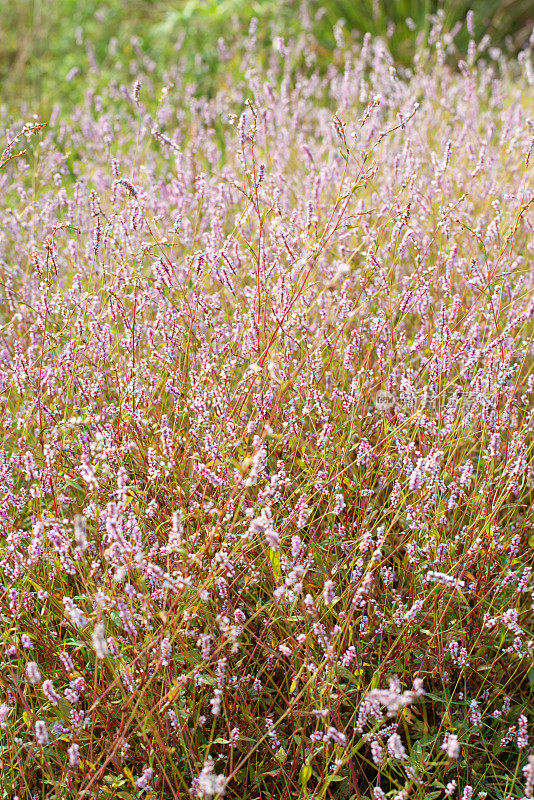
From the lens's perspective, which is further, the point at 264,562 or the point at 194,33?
the point at 194,33

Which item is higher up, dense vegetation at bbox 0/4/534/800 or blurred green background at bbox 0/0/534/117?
blurred green background at bbox 0/0/534/117

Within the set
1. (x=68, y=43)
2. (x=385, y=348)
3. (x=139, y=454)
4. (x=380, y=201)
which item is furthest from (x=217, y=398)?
(x=68, y=43)

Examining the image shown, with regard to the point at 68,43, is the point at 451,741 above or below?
below

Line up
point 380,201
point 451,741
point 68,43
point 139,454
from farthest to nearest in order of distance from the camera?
point 68,43 < point 380,201 < point 139,454 < point 451,741

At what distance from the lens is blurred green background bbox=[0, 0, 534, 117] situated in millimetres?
6918

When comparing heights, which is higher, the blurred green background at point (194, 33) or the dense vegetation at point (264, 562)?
the blurred green background at point (194, 33)

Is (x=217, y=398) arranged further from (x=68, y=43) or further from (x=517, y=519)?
(x=68, y=43)

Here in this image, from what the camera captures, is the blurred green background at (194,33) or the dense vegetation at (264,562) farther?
the blurred green background at (194,33)

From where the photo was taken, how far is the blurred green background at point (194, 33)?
6.92 metres

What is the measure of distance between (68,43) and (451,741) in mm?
8412

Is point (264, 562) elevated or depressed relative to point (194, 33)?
depressed

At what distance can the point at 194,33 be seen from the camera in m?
7.45

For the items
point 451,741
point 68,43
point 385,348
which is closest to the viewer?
point 451,741

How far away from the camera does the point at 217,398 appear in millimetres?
1988
